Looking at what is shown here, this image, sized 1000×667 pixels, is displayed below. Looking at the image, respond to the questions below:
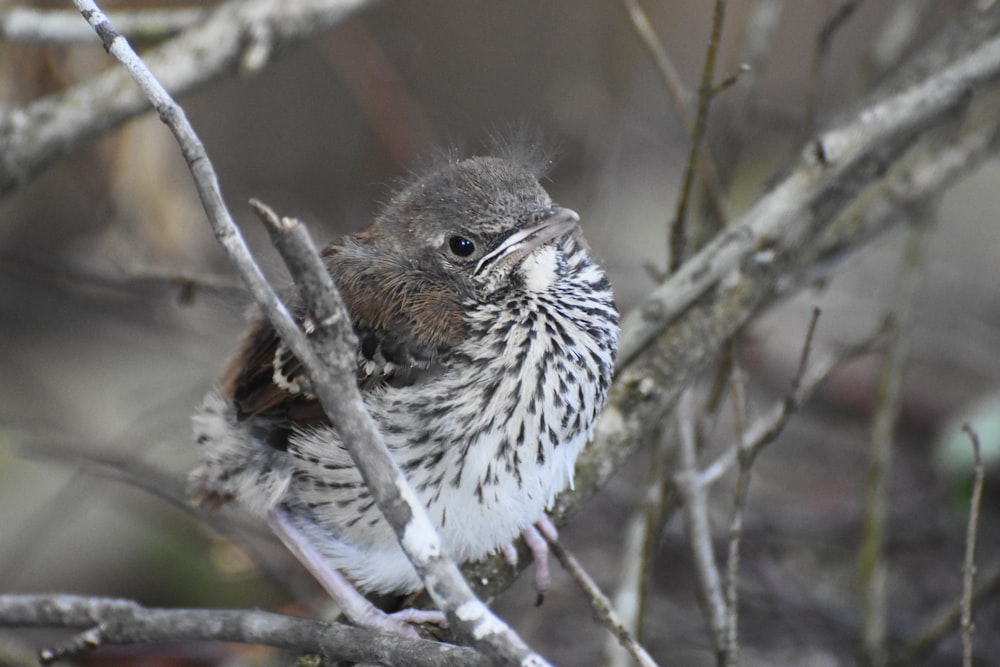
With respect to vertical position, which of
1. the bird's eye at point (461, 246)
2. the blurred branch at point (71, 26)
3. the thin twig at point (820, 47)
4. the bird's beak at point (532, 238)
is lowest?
the bird's beak at point (532, 238)

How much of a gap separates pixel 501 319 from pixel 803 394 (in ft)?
2.78

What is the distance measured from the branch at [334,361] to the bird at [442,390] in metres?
0.57

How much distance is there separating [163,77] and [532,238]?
1.35 meters

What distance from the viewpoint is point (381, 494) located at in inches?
72.9

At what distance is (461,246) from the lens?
272 cm

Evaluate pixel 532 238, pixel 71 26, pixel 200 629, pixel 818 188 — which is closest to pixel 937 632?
pixel 818 188

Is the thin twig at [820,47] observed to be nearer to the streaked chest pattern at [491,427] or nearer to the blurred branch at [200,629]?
the streaked chest pattern at [491,427]

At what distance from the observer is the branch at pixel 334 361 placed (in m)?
1.80

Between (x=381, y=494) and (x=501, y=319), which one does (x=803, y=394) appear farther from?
(x=381, y=494)

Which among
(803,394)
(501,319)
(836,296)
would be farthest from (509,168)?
(836,296)

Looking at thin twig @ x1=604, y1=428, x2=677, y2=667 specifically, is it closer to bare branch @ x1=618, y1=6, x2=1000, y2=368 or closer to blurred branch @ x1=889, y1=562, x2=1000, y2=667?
bare branch @ x1=618, y1=6, x2=1000, y2=368

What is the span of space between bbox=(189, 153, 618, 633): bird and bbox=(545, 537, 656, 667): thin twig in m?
0.15

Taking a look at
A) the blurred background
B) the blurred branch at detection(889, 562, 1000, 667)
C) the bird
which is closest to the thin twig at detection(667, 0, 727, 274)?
the bird

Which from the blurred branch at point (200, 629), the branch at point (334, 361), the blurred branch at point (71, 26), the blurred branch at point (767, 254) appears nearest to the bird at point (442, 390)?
the blurred branch at point (767, 254)
